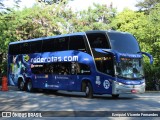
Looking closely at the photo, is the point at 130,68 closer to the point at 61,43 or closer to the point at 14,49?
the point at 61,43

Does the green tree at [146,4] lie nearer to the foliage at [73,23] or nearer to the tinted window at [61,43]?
the foliage at [73,23]

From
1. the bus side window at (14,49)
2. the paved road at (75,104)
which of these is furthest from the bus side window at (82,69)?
the bus side window at (14,49)

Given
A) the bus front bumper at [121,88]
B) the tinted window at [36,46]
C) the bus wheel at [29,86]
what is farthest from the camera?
the bus wheel at [29,86]

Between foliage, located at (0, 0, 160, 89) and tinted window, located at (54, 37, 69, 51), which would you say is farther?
foliage, located at (0, 0, 160, 89)

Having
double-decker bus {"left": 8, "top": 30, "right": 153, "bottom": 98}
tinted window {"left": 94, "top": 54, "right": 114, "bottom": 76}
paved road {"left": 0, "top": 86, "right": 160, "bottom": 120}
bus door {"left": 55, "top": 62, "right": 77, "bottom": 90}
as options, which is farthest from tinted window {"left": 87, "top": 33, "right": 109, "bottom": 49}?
paved road {"left": 0, "top": 86, "right": 160, "bottom": 120}

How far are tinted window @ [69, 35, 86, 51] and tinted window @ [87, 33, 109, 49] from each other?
2.30 ft

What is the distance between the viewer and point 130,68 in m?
21.5

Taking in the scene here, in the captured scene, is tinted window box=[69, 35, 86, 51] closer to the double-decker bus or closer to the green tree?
the double-decker bus

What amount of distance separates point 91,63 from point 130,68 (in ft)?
7.39

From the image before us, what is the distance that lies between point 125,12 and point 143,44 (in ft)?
56.1

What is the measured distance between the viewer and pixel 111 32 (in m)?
21.8

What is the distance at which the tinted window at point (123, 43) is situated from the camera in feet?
70.1

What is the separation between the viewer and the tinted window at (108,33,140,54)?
21.4m

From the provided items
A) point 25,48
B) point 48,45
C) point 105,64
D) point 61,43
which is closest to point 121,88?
point 105,64
